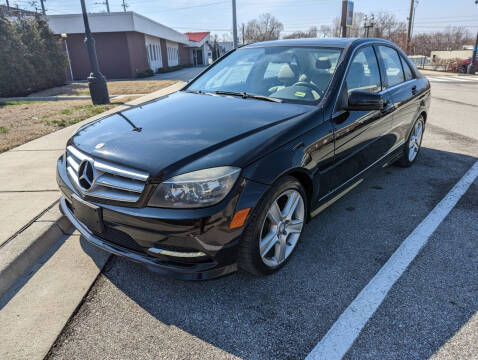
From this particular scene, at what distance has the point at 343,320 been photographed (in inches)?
90.0

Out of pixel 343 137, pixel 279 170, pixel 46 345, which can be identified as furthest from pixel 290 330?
pixel 343 137

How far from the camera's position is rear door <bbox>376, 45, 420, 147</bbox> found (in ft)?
13.5

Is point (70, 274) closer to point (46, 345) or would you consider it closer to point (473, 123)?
point (46, 345)

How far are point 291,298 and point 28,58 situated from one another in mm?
18584

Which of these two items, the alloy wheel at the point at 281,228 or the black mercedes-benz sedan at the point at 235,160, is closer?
the black mercedes-benz sedan at the point at 235,160

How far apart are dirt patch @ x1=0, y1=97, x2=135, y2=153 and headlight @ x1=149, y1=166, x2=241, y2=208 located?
5.25 m

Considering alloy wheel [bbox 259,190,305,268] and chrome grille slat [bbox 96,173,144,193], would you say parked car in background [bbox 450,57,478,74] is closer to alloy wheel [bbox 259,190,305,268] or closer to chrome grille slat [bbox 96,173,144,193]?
alloy wheel [bbox 259,190,305,268]

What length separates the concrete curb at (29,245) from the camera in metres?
2.75

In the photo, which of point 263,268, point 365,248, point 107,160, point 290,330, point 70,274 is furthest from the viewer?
point 365,248

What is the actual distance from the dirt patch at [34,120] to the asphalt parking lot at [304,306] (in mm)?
5027

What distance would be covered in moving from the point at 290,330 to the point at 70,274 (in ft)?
5.78

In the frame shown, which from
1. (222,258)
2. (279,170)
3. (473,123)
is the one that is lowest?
(473,123)

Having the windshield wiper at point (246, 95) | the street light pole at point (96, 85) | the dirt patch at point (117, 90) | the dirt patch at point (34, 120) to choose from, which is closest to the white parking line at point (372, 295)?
the windshield wiper at point (246, 95)

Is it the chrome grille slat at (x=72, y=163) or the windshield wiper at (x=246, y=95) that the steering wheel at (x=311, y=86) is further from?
the chrome grille slat at (x=72, y=163)
